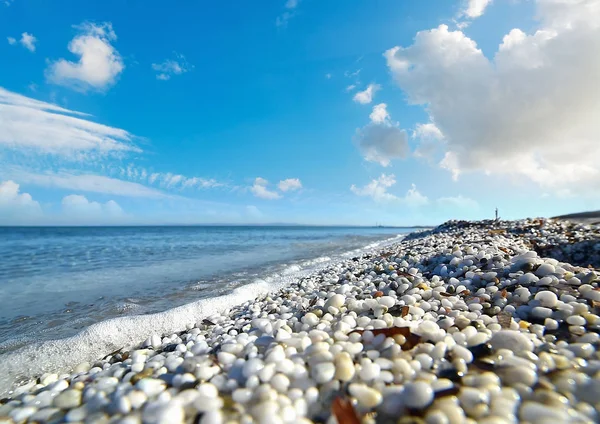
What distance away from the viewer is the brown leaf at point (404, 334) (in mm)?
1801

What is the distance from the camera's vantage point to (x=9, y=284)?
262 inches

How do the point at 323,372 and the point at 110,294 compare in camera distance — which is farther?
the point at 110,294

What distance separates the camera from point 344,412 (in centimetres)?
132

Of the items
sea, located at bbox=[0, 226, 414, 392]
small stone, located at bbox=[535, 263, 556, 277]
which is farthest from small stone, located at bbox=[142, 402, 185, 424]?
small stone, located at bbox=[535, 263, 556, 277]

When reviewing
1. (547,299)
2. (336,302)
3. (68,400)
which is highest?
(547,299)

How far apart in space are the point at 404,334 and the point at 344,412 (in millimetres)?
731

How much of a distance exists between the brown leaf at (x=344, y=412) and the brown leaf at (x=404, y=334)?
59 centimetres

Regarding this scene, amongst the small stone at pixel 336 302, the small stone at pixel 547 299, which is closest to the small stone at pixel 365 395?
the small stone at pixel 336 302

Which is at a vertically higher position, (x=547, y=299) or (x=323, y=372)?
(x=547, y=299)

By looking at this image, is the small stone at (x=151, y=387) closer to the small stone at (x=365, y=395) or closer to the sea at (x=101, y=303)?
the small stone at (x=365, y=395)

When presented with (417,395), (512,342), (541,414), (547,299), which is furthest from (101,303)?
(547,299)

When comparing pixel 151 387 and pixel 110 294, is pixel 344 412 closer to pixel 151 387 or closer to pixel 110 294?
pixel 151 387

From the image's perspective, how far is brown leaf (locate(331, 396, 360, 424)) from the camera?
129 cm

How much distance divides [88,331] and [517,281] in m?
4.67
